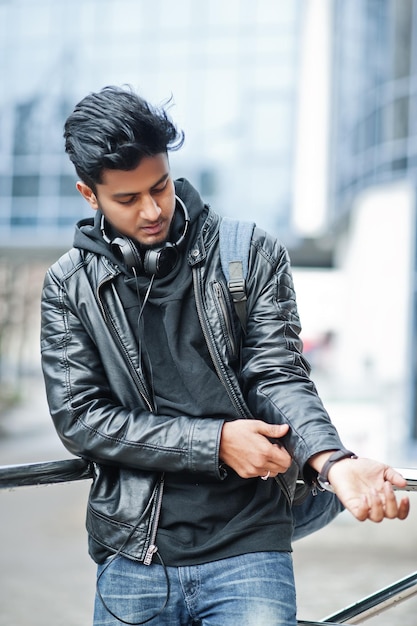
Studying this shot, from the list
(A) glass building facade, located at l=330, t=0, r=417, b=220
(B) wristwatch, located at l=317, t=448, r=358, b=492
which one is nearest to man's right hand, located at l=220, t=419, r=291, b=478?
(B) wristwatch, located at l=317, t=448, r=358, b=492

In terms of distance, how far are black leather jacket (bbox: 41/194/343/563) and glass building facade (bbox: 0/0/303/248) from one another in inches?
1203

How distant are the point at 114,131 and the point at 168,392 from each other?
67 cm

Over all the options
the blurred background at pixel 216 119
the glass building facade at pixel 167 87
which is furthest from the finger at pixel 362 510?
the glass building facade at pixel 167 87

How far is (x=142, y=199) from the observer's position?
Result: 7.50ft

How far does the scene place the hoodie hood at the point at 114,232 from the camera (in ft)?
7.72

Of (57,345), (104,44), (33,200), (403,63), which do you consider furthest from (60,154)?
(57,345)

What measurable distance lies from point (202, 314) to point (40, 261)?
36540 mm

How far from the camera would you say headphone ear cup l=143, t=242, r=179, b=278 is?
7.43ft

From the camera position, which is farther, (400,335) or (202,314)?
(400,335)

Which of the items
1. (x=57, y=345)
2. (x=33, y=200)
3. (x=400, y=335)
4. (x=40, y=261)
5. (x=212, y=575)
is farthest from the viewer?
(x=40, y=261)

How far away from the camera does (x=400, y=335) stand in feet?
70.0

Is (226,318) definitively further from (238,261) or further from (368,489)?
(368,489)

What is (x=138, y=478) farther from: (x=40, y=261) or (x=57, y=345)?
(x=40, y=261)

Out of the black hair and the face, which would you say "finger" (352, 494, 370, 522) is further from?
the black hair
